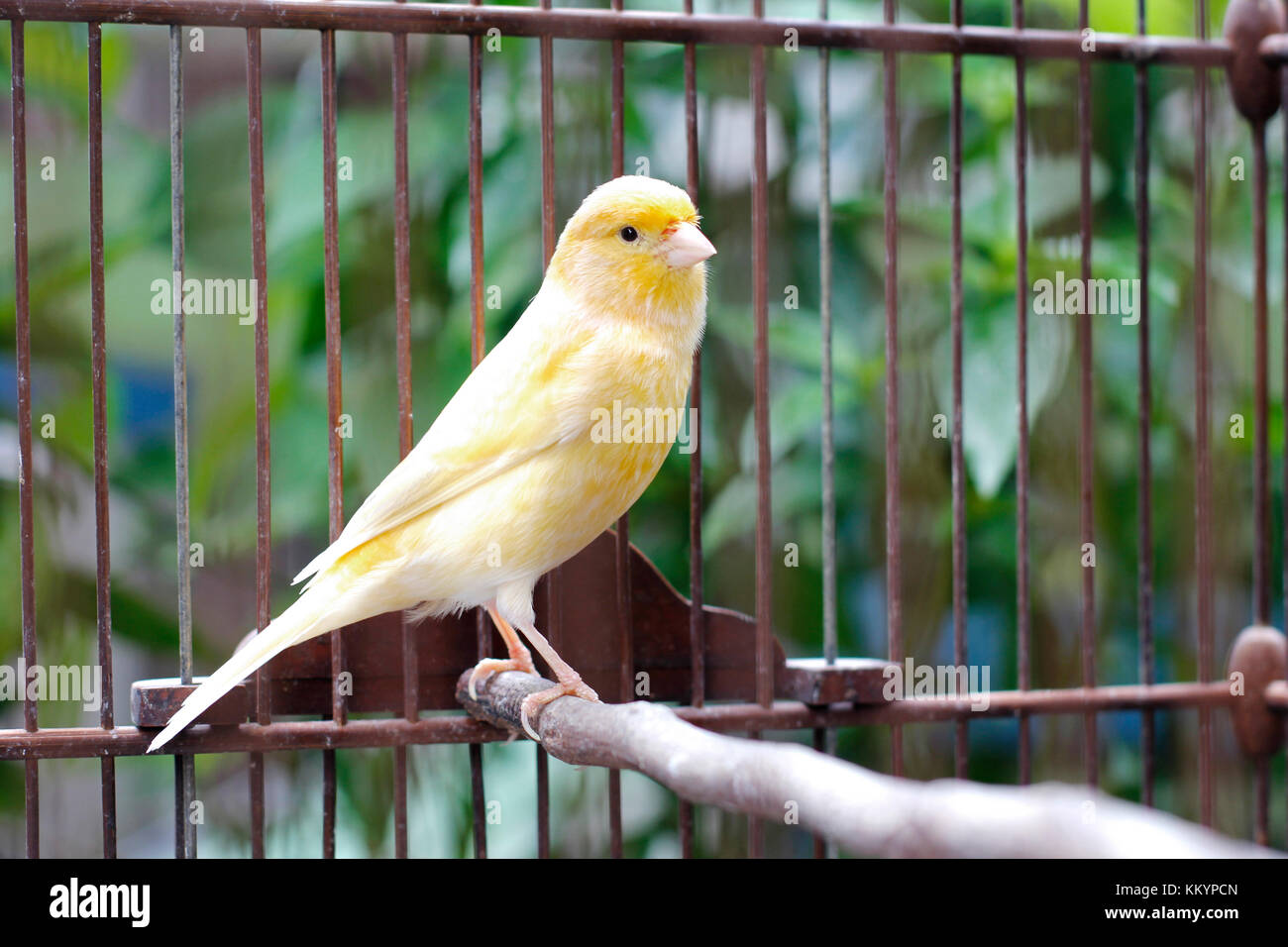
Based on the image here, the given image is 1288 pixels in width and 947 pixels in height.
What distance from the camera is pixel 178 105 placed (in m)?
1.21

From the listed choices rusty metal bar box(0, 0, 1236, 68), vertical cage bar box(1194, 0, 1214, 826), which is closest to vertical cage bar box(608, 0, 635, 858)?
rusty metal bar box(0, 0, 1236, 68)

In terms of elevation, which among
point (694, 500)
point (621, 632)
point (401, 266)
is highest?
point (401, 266)

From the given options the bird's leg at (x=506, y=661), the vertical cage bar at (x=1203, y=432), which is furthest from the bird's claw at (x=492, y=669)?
the vertical cage bar at (x=1203, y=432)

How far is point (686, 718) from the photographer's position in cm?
134

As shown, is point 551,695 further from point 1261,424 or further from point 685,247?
point 1261,424

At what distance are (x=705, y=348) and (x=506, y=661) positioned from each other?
38.0 inches

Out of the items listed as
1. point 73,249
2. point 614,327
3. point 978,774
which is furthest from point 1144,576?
point 73,249

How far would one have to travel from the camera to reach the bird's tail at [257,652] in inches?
45.2

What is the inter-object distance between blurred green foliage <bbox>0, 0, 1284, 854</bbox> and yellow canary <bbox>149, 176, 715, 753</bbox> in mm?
786

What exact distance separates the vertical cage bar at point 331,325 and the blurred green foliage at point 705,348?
0.75 meters

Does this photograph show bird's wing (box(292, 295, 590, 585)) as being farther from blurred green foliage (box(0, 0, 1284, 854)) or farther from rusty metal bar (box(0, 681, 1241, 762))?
blurred green foliage (box(0, 0, 1284, 854))

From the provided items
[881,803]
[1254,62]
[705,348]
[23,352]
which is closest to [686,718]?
[881,803]

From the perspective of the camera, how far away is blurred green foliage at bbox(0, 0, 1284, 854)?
2072mm

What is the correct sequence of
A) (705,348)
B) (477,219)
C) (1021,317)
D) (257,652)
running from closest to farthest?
(257,652)
(477,219)
(1021,317)
(705,348)
